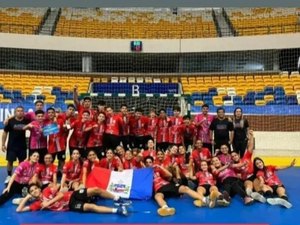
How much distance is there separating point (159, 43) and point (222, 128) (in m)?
13.1

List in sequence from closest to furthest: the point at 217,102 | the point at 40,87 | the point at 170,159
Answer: the point at 170,159
the point at 217,102
the point at 40,87

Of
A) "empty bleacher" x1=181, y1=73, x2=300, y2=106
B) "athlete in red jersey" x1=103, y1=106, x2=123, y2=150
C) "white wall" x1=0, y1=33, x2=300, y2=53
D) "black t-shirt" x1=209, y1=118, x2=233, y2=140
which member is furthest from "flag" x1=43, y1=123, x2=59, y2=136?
"white wall" x1=0, y1=33, x2=300, y2=53

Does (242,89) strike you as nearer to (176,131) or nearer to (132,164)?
(176,131)

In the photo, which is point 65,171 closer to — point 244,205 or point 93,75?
point 244,205

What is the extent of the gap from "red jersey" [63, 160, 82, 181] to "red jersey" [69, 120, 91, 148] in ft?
2.52

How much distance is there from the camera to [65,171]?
20.9 ft

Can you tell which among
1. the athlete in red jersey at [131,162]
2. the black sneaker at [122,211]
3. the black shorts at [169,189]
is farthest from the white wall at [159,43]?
the black sneaker at [122,211]

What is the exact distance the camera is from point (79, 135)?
7145mm

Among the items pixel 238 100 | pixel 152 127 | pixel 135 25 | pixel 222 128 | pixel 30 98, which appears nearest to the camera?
pixel 222 128

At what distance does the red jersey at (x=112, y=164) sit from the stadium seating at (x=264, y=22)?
15414mm

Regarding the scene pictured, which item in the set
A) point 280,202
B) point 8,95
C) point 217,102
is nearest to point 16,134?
point 280,202

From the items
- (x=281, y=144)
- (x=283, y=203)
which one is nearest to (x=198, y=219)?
(x=283, y=203)

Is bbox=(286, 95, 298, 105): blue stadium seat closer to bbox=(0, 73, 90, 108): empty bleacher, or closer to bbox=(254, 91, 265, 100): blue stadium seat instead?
bbox=(254, 91, 265, 100): blue stadium seat

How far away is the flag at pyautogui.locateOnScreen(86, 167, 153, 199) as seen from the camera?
626 cm
